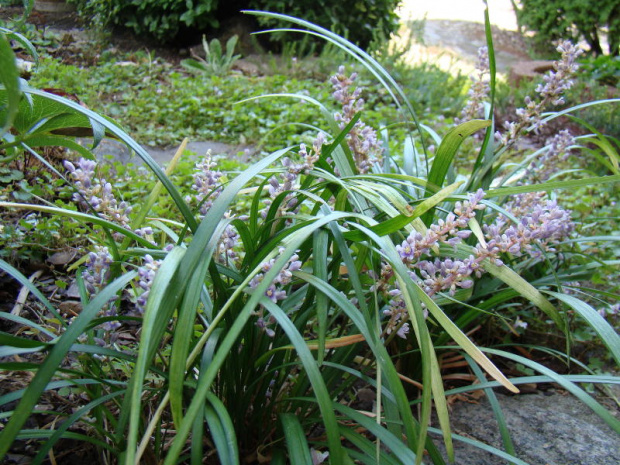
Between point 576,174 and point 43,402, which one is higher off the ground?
point 576,174

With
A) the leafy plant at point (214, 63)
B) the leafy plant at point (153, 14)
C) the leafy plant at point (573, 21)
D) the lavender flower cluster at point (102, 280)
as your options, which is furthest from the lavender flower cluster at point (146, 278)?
the leafy plant at point (573, 21)

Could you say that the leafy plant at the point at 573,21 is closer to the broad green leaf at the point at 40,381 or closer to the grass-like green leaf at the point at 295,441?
the grass-like green leaf at the point at 295,441

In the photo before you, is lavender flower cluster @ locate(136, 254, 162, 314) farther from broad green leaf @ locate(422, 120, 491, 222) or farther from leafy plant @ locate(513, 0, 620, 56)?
leafy plant @ locate(513, 0, 620, 56)

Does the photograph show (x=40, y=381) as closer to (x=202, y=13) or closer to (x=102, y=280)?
(x=102, y=280)

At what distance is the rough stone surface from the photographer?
5.10 ft

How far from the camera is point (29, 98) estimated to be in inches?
44.4

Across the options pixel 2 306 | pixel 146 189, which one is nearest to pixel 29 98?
pixel 2 306

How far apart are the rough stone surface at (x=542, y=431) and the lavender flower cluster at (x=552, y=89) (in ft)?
2.79

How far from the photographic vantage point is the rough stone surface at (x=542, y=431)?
1.55 metres

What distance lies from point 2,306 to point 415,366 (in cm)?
139

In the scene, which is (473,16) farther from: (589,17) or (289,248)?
(289,248)

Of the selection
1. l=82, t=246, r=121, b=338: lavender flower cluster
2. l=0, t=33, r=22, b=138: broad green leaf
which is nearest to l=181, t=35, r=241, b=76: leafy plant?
l=82, t=246, r=121, b=338: lavender flower cluster

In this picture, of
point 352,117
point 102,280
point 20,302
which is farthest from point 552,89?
point 20,302

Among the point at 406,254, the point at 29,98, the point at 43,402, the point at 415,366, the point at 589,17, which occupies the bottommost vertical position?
the point at 43,402
